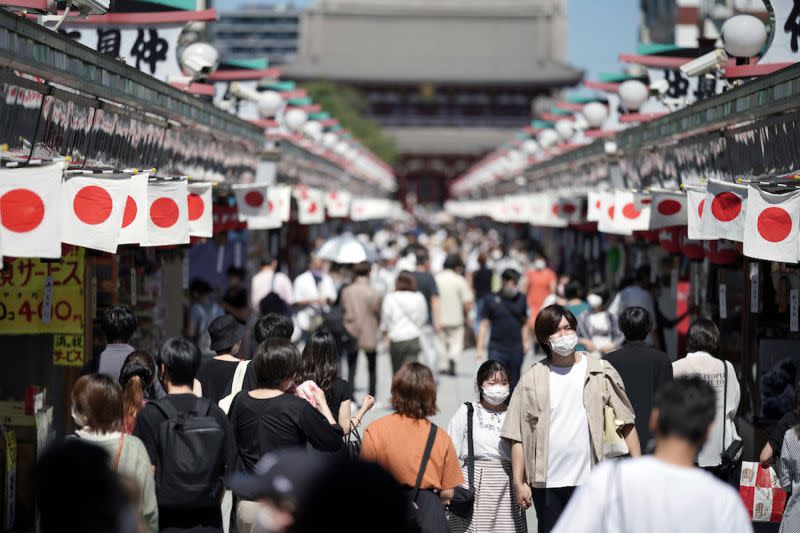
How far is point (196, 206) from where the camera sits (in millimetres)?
8750

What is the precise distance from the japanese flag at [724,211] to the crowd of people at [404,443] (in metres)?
0.59

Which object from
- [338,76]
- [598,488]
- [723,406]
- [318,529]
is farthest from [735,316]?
[338,76]

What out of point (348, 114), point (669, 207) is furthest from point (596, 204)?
point (348, 114)

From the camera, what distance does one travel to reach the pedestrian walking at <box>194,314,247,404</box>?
674 cm

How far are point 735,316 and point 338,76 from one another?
7131cm

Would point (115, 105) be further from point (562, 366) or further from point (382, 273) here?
point (382, 273)

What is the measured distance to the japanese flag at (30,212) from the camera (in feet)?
17.3

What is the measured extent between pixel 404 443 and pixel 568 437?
97 cm

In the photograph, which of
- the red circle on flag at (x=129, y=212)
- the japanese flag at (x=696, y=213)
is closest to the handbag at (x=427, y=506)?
the red circle on flag at (x=129, y=212)

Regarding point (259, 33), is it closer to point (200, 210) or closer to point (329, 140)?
point (329, 140)

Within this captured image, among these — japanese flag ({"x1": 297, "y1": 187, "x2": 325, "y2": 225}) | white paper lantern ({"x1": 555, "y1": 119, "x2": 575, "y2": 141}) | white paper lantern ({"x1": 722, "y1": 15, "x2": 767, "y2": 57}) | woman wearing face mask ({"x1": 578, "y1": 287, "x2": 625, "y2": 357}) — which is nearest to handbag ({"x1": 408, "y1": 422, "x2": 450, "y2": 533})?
white paper lantern ({"x1": 722, "y1": 15, "x2": 767, "y2": 57})

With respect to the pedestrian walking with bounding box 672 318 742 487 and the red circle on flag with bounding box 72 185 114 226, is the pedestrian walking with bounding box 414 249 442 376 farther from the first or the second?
the red circle on flag with bounding box 72 185 114 226

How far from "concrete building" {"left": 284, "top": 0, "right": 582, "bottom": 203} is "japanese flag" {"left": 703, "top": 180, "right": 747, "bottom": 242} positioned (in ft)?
236

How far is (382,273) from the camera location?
18.2m
